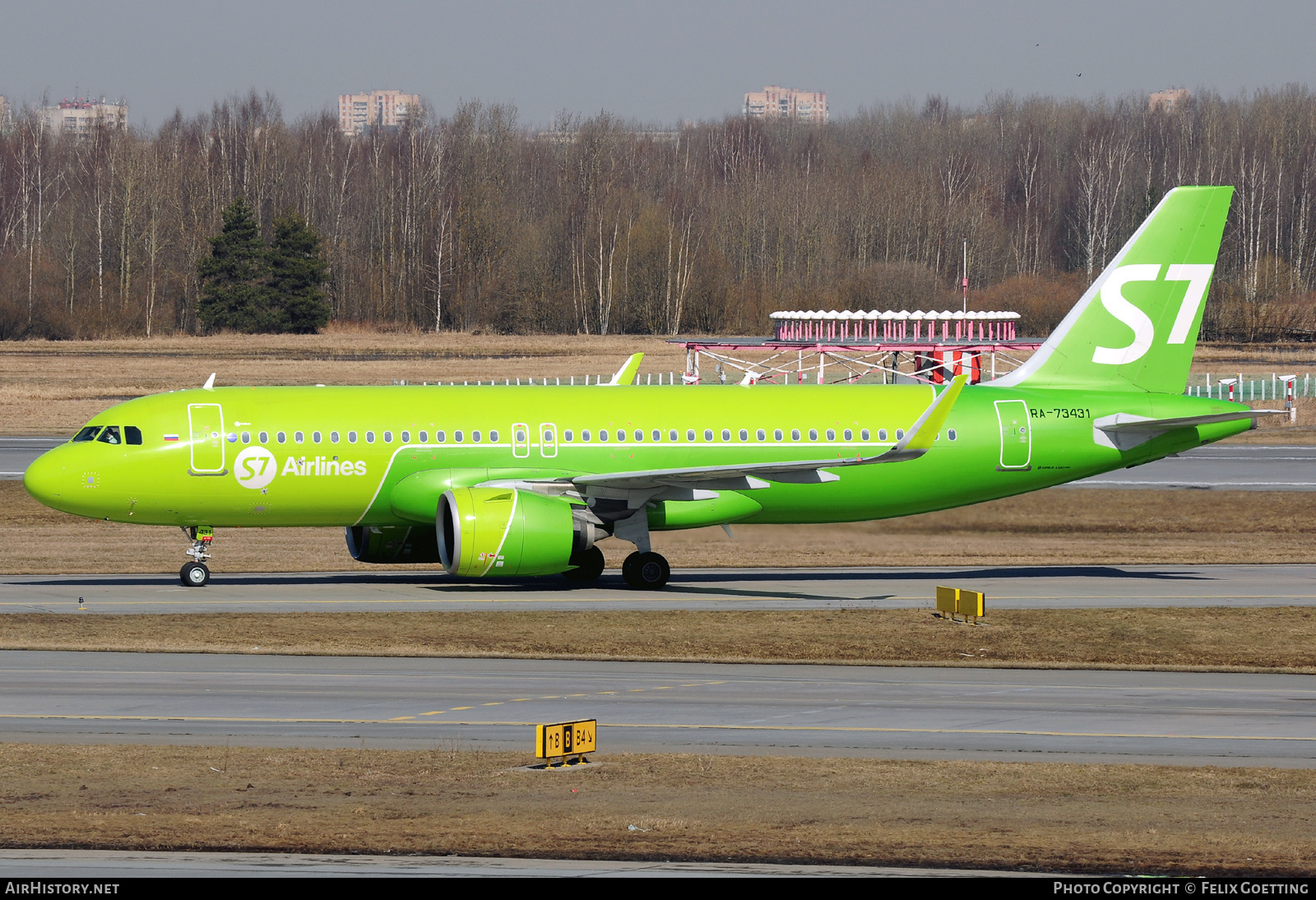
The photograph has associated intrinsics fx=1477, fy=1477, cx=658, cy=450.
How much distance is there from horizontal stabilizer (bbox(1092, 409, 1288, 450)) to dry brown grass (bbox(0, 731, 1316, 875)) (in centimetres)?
1950

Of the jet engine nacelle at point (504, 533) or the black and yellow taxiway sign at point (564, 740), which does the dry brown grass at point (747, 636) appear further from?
the black and yellow taxiway sign at point (564, 740)

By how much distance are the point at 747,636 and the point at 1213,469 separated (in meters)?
37.0

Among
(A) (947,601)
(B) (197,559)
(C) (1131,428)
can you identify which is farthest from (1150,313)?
(B) (197,559)

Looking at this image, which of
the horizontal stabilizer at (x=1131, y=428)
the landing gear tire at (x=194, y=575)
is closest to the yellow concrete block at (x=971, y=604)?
the horizontal stabilizer at (x=1131, y=428)

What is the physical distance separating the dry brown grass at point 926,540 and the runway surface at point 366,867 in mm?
22919

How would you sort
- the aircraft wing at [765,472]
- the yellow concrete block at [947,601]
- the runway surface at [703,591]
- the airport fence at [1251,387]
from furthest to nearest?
1. the airport fence at [1251,387]
2. the runway surface at [703,591]
3. the aircraft wing at [765,472]
4. the yellow concrete block at [947,601]

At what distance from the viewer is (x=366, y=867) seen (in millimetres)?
15227

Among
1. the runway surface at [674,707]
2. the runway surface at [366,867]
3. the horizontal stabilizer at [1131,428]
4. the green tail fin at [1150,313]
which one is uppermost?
the green tail fin at [1150,313]

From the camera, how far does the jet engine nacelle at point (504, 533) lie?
33.7 meters

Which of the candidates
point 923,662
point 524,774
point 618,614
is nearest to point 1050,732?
point 923,662

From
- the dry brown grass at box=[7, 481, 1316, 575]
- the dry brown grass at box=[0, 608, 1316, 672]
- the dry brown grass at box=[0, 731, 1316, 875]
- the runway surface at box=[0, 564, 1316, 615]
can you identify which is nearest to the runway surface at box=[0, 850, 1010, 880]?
the dry brown grass at box=[0, 731, 1316, 875]

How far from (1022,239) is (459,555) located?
534 ft

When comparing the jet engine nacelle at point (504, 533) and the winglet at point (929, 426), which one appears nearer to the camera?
the winglet at point (929, 426)
